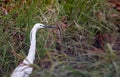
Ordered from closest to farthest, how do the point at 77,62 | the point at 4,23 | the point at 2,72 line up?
the point at 77,62
the point at 2,72
the point at 4,23

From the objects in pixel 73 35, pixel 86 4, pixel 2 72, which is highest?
pixel 86 4

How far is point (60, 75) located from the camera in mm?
2672

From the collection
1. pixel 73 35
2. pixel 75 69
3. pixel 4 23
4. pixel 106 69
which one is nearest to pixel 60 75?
pixel 75 69

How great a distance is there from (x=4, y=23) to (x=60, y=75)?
2685 millimetres

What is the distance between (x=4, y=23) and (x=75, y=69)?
8.88 ft

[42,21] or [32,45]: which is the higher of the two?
[42,21]

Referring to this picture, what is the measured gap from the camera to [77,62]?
2.80 meters

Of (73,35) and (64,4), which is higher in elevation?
(64,4)

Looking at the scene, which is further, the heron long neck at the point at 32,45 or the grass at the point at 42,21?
the grass at the point at 42,21

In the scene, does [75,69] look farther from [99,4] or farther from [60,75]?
[99,4]

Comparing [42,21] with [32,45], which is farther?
[42,21]

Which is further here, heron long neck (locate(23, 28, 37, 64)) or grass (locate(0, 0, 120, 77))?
grass (locate(0, 0, 120, 77))

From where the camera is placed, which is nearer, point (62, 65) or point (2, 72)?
point (62, 65)

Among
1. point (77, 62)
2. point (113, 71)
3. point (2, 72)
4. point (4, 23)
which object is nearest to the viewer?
point (113, 71)
